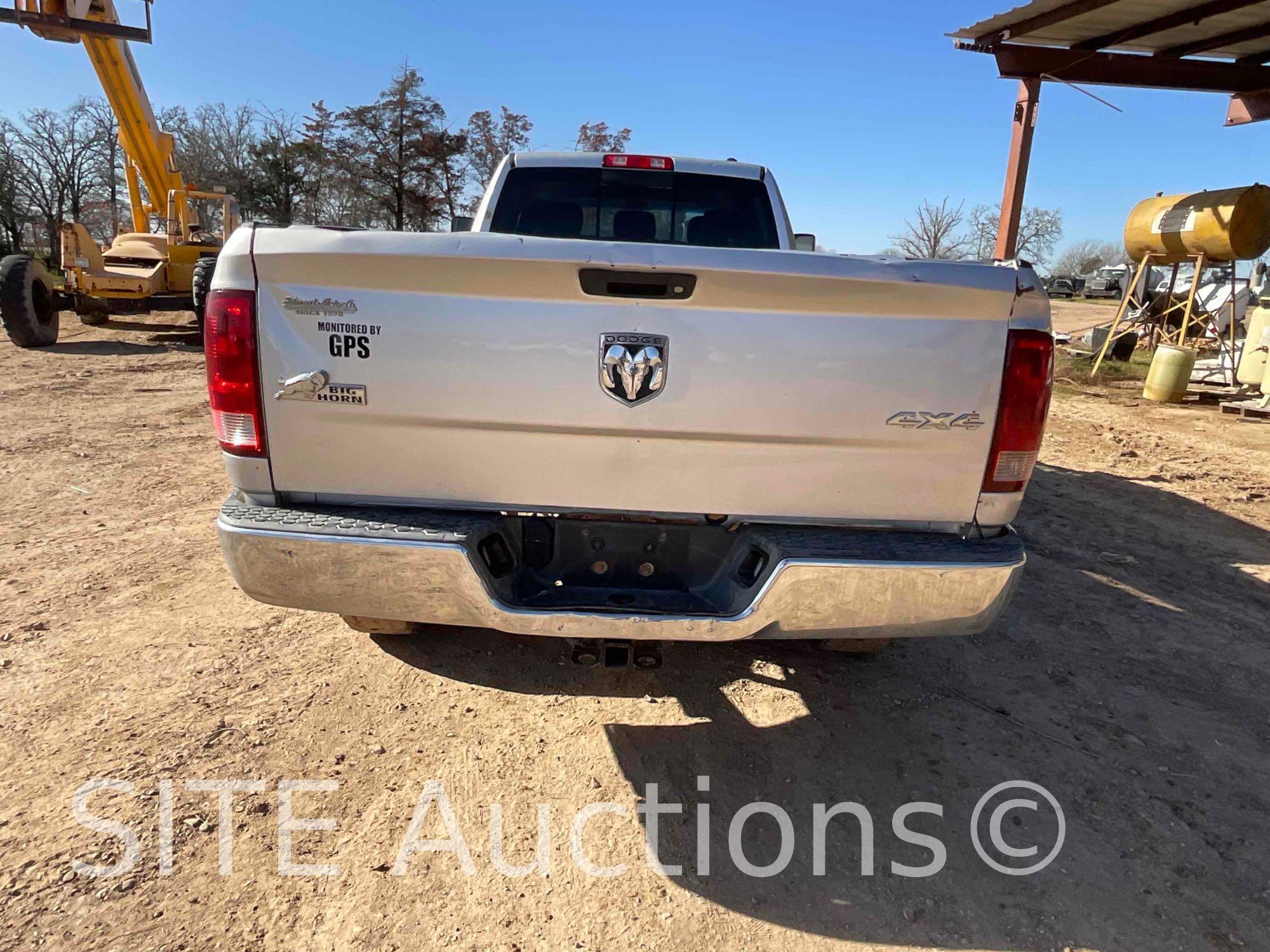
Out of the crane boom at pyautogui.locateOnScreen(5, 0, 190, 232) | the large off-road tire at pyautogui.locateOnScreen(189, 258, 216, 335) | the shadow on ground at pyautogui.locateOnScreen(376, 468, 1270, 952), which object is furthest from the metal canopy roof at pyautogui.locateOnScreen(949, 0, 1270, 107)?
the crane boom at pyautogui.locateOnScreen(5, 0, 190, 232)

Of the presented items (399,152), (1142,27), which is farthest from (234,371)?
(399,152)

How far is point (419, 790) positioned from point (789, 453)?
1.62 metres

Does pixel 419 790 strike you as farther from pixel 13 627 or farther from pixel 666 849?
pixel 13 627

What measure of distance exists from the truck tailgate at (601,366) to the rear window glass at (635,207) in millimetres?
2026

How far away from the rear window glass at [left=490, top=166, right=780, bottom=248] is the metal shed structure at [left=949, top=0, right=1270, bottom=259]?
6436mm

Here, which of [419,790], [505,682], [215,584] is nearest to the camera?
[419,790]

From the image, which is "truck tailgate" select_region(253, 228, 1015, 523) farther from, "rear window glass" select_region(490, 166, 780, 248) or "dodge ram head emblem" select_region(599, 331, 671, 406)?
"rear window glass" select_region(490, 166, 780, 248)

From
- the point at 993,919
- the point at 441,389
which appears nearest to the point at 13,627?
the point at 441,389

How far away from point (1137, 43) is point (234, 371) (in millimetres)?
11703

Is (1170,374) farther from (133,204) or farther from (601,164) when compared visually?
(133,204)

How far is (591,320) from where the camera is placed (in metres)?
2.13

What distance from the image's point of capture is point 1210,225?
428 inches

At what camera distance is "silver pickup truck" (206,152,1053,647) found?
2.12 m

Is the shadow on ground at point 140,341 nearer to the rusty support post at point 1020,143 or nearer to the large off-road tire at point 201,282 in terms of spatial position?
the large off-road tire at point 201,282
